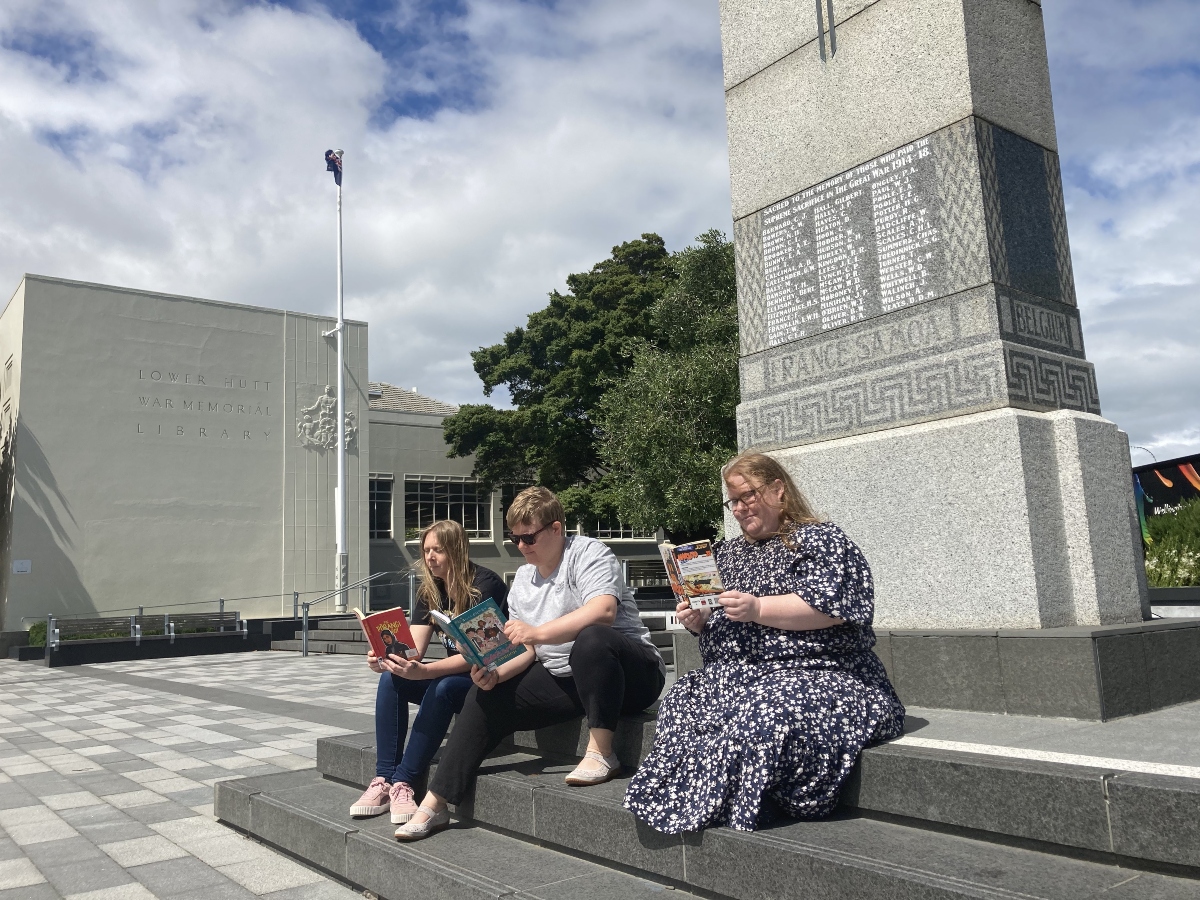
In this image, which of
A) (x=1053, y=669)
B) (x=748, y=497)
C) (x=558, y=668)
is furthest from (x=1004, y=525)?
(x=558, y=668)

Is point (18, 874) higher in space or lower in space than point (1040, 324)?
lower

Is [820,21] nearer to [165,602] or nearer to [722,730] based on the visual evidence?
[722,730]

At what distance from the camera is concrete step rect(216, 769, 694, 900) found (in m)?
3.06

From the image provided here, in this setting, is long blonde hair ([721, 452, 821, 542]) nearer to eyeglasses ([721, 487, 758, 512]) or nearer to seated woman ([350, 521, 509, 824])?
eyeglasses ([721, 487, 758, 512])

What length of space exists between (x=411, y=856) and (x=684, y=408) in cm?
1814

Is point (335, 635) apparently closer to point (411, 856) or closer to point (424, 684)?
point (424, 684)

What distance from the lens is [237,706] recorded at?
10.4m

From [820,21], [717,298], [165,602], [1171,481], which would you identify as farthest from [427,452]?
[820,21]

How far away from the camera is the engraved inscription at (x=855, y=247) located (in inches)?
201

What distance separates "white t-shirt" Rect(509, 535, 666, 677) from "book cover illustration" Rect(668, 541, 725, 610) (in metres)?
0.48

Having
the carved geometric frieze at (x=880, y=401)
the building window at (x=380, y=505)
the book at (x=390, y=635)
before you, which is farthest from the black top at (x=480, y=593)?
→ the building window at (x=380, y=505)

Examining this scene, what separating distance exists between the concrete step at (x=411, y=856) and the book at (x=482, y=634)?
70 centimetres

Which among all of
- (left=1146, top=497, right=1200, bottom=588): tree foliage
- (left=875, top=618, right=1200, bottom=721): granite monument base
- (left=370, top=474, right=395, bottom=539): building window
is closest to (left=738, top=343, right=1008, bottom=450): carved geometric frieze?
(left=875, top=618, right=1200, bottom=721): granite monument base

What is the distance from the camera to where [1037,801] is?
2451 mm
